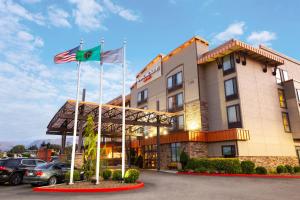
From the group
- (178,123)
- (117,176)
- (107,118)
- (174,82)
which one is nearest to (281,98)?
(178,123)

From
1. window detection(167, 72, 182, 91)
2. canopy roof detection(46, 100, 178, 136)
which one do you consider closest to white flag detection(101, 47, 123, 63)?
canopy roof detection(46, 100, 178, 136)

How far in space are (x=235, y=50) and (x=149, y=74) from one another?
16.4 m

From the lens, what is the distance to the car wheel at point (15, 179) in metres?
16.6

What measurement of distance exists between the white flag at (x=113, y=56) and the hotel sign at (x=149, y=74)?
21.2 meters

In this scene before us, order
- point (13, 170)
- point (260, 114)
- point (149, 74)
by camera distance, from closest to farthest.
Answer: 1. point (13, 170)
2. point (260, 114)
3. point (149, 74)

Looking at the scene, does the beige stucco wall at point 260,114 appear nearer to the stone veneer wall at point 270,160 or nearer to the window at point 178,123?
the stone veneer wall at point 270,160

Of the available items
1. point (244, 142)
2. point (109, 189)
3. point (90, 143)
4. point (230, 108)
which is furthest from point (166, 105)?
point (109, 189)

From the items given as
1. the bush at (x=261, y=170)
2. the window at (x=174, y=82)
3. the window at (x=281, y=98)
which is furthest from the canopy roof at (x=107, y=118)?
the window at (x=281, y=98)

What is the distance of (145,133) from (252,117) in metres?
17.0

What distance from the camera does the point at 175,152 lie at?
29.5m

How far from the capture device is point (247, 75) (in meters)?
27.7

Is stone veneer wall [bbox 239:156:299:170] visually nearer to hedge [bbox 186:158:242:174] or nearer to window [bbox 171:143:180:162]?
hedge [bbox 186:158:242:174]

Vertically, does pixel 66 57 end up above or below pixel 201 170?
above

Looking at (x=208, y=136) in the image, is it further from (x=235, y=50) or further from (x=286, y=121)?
(x=286, y=121)
